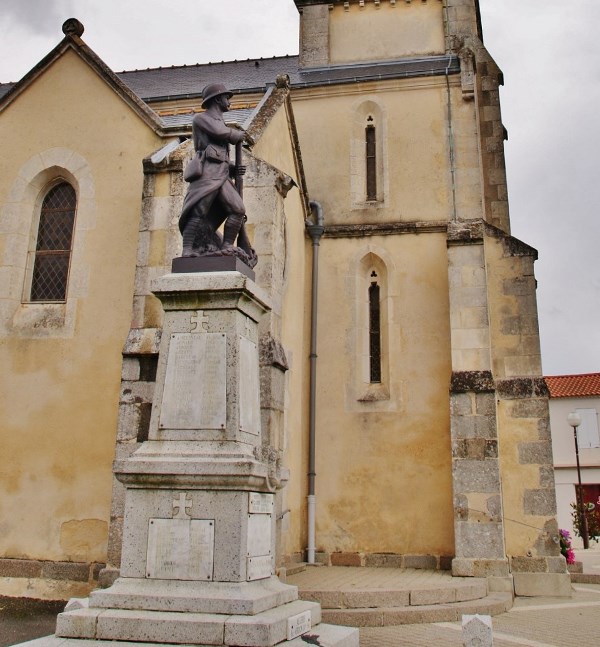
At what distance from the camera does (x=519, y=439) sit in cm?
1121

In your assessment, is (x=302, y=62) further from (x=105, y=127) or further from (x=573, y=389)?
(x=573, y=389)

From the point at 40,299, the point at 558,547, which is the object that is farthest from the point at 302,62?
the point at 558,547

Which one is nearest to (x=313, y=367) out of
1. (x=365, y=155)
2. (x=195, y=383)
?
(x=365, y=155)

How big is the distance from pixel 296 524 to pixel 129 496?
6.70 m

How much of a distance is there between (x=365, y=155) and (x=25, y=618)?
399 inches

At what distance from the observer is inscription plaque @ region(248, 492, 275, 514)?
5.03 m

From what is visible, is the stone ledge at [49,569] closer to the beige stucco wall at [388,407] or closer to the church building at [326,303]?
the church building at [326,303]

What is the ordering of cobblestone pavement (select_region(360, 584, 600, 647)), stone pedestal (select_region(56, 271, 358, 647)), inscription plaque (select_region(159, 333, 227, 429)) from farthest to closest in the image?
cobblestone pavement (select_region(360, 584, 600, 647)) < inscription plaque (select_region(159, 333, 227, 429)) < stone pedestal (select_region(56, 271, 358, 647))

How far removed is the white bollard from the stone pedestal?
100 centimetres

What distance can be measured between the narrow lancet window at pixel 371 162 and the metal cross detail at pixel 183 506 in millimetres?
9588

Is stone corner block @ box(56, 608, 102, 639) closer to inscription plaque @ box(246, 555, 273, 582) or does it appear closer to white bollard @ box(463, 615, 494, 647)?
inscription plaque @ box(246, 555, 273, 582)

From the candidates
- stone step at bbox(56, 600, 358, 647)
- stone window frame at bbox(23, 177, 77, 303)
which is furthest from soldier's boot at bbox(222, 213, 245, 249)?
stone window frame at bbox(23, 177, 77, 303)

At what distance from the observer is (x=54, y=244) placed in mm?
10359

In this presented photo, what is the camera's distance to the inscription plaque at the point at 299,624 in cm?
479
